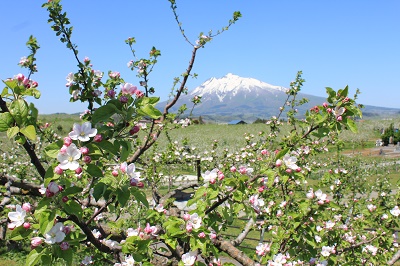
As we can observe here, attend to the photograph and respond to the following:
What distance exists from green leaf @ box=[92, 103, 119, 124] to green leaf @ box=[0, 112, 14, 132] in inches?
12.4

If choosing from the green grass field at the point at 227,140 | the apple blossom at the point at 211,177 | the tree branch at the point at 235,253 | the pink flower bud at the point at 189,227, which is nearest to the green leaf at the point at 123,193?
the pink flower bud at the point at 189,227

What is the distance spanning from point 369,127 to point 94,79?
55.6 meters

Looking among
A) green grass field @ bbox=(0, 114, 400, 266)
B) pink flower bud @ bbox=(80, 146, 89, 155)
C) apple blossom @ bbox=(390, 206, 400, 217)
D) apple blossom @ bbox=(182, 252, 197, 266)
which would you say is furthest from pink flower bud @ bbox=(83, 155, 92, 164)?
apple blossom @ bbox=(390, 206, 400, 217)

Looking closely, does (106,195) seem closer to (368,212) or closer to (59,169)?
(59,169)

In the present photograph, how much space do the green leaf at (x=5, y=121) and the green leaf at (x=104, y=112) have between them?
32 cm

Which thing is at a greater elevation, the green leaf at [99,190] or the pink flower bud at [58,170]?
the pink flower bud at [58,170]

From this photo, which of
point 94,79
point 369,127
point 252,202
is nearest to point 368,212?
point 252,202

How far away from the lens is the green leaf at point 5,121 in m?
1.33

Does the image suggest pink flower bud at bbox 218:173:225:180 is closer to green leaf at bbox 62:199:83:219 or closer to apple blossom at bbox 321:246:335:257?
green leaf at bbox 62:199:83:219

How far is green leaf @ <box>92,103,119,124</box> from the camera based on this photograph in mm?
1441

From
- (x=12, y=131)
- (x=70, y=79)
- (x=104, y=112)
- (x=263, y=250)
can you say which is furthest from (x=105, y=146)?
(x=263, y=250)

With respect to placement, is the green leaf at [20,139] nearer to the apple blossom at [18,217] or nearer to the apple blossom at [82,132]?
the apple blossom at [82,132]

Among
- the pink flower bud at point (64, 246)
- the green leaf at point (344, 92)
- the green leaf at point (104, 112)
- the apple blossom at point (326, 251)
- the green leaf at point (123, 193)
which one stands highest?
the green leaf at point (344, 92)

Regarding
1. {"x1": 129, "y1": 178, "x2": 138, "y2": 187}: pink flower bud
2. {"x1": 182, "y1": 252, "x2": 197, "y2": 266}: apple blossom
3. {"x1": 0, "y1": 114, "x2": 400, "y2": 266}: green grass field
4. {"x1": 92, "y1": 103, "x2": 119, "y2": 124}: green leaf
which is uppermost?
{"x1": 92, "y1": 103, "x2": 119, "y2": 124}: green leaf
